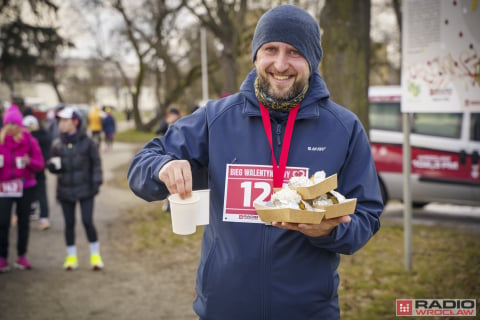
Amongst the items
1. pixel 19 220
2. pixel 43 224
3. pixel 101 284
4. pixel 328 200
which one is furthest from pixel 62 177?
pixel 328 200

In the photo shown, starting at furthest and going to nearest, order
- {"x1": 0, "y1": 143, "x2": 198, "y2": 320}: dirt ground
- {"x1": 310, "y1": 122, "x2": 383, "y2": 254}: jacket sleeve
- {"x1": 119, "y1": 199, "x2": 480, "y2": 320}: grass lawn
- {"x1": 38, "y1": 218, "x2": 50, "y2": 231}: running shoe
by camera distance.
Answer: {"x1": 38, "y1": 218, "x2": 50, "y2": 231}: running shoe → {"x1": 0, "y1": 143, "x2": 198, "y2": 320}: dirt ground → {"x1": 119, "y1": 199, "x2": 480, "y2": 320}: grass lawn → {"x1": 310, "y1": 122, "x2": 383, "y2": 254}: jacket sleeve

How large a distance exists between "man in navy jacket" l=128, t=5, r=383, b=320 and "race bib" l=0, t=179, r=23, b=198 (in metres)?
4.70

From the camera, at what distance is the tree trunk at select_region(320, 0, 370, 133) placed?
275 inches

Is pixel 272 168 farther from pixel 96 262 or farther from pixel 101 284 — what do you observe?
pixel 96 262

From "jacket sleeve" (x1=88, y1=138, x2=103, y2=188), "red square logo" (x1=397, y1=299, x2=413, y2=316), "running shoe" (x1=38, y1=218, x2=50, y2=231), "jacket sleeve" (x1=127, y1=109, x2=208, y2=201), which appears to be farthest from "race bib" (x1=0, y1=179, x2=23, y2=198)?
"red square logo" (x1=397, y1=299, x2=413, y2=316)

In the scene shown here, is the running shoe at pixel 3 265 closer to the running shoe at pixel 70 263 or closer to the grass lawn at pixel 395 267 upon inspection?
the running shoe at pixel 70 263

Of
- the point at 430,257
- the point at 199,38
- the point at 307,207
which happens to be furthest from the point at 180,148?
the point at 199,38

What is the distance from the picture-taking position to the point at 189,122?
227cm

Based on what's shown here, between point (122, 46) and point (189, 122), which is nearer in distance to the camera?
point (189, 122)

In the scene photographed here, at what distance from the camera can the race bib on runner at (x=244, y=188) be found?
2.13 meters

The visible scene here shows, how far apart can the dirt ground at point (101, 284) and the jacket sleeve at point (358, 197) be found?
10.5 feet

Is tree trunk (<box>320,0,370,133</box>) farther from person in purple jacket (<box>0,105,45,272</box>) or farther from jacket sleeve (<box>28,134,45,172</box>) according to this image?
person in purple jacket (<box>0,105,45,272</box>)

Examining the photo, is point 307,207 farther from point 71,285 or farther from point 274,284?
point 71,285

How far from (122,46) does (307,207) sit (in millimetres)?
31457
